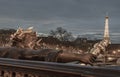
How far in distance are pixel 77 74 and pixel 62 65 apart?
0.46 m

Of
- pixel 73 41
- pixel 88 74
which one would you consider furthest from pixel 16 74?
pixel 73 41

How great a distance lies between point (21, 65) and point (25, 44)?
7698 mm

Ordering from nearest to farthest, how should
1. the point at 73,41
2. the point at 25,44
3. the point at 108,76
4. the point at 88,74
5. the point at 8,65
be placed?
the point at 108,76 < the point at 88,74 < the point at 8,65 < the point at 25,44 < the point at 73,41

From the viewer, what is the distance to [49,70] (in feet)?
16.7

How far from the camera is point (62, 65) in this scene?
4.89m

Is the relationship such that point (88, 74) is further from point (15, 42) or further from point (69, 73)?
point (15, 42)

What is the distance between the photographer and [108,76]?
3.96 meters

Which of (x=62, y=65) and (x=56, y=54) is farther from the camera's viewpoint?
(x=56, y=54)

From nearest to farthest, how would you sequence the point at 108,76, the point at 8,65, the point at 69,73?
the point at 108,76
the point at 69,73
the point at 8,65

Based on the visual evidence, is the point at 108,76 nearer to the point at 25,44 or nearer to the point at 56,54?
the point at 56,54

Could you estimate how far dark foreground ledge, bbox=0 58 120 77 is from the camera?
413cm

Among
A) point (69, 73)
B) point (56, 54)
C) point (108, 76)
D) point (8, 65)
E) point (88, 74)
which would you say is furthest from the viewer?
point (56, 54)

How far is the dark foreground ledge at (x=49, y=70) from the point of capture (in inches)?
163

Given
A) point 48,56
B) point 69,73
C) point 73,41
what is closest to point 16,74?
point 48,56
